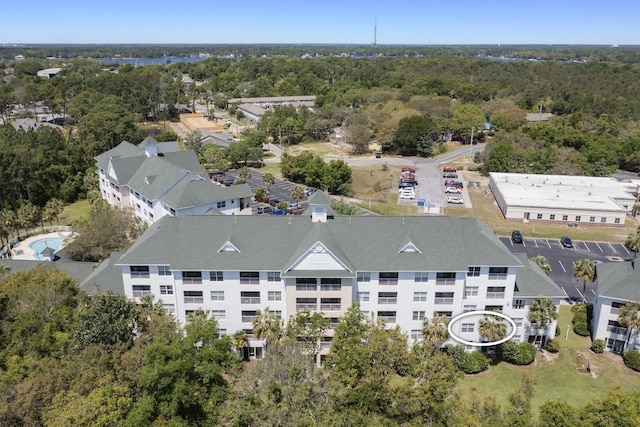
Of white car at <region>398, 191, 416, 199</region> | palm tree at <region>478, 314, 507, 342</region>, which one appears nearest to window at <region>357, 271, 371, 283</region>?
palm tree at <region>478, 314, 507, 342</region>

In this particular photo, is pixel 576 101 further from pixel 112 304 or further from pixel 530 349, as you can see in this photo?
pixel 112 304

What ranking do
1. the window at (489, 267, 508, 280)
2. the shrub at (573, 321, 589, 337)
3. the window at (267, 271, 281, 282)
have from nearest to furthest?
the window at (267, 271, 281, 282)
the window at (489, 267, 508, 280)
the shrub at (573, 321, 589, 337)

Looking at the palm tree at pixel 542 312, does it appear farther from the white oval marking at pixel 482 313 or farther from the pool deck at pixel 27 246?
the pool deck at pixel 27 246

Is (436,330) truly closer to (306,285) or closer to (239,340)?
(306,285)

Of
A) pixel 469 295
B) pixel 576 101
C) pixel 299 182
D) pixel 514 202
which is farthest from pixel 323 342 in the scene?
pixel 576 101

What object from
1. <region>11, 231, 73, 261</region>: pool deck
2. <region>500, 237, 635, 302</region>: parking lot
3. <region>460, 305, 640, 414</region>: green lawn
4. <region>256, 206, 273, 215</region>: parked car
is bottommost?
<region>460, 305, 640, 414</region>: green lawn

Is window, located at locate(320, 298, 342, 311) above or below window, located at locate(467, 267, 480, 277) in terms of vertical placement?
below

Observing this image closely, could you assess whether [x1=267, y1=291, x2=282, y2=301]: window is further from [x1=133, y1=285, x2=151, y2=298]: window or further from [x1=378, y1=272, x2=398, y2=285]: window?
[x1=133, y1=285, x2=151, y2=298]: window

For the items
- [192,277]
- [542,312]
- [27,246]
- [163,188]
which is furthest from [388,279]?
[27,246]
